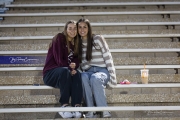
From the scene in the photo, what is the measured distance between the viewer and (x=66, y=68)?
3996mm

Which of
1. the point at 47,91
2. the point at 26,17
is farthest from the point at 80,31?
the point at 26,17

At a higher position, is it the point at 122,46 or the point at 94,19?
the point at 94,19

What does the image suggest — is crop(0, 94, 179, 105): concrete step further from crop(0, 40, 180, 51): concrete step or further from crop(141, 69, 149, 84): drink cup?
crop(0, 40, 180, 51): concrete step

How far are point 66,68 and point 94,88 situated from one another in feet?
1.11

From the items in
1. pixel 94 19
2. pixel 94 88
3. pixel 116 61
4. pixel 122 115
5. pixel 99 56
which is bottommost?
pixel 122 115

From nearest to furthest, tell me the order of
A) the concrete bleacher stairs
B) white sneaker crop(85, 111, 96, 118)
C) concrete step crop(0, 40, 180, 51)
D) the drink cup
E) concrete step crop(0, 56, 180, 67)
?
white sneaker crop(85, 111, 96, 118) < the concrete bleacher stairs < the drink cup < concrete step crop(0, 56, 180, 67) < concrete step crop(0, 40, 180, 51)

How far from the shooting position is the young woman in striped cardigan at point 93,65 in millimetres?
3985

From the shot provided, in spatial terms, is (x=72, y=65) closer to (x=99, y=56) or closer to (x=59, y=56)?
(x=59, y=56)

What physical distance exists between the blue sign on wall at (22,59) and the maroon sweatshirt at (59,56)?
0.71 meters

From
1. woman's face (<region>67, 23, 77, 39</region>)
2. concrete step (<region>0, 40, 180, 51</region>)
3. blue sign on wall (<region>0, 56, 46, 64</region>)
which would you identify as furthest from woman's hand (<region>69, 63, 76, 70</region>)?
concrete step (<region>0, 40, 180, 51</region>)

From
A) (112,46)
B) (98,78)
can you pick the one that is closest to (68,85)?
(98,78)

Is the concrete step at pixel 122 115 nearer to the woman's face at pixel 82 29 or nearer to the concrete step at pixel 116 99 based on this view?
the concrete step at pixel 116 99

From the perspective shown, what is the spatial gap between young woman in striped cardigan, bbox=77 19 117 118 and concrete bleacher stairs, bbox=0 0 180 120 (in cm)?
23

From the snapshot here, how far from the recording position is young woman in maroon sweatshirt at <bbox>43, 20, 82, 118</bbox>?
3924 millimetres
